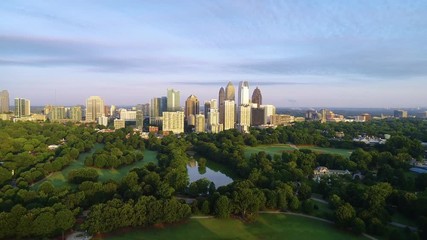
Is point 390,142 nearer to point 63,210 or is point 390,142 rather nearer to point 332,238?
point 332,238

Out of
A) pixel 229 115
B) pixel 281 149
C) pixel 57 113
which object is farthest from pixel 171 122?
pixel 57 113

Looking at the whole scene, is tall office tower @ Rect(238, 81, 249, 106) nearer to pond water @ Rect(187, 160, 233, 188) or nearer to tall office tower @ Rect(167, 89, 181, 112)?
tall office tower @ Rect(167, 89, 181, 112)

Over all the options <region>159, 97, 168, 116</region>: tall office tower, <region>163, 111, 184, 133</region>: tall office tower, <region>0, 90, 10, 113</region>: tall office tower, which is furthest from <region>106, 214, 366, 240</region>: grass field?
<region>0, 90, 10, 113</region>: tall office tower

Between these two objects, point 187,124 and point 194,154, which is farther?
point 187,124

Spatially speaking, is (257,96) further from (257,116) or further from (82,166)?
(82,166)

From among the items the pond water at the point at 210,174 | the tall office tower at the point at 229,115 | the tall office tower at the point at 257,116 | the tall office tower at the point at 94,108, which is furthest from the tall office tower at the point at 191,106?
the pond water at the point at 210,174

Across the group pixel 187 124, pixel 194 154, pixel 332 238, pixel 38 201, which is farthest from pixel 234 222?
pixel 187 124
